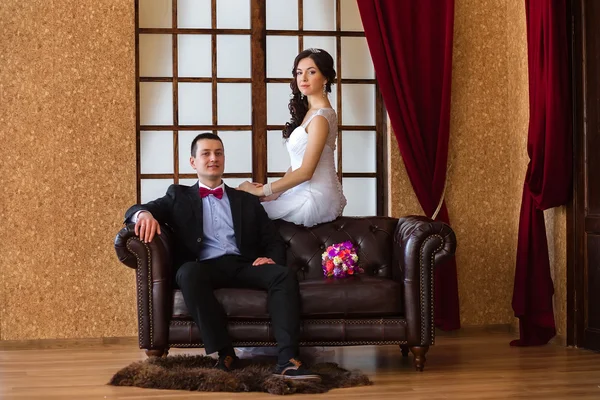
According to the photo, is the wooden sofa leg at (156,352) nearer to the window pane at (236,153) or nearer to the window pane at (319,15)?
the window pane at (236,153)

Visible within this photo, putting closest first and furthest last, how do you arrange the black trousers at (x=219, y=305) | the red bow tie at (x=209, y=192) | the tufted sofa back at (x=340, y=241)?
1. the black trousers at (x=219, y=305)
2. the red bow tie at (x=209, y=192)
3. the tufted sofa back at (x=340, y=241)

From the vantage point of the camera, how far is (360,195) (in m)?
5.63

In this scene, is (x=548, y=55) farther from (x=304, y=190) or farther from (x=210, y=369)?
(x=210, y=369)

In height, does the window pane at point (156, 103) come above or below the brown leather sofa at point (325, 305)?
above

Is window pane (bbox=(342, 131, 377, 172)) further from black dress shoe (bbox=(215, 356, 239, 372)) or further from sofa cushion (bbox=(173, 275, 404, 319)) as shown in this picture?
black dress shoe (bbox=(215, 356, 239, 372))

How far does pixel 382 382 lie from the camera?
391cm

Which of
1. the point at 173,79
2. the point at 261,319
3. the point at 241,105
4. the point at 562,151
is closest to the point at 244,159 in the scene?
the point at 241,105

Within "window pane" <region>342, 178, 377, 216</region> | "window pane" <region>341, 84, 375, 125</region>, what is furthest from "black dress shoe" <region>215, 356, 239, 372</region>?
"window pane" <region>341, 84, 375, 125</region>

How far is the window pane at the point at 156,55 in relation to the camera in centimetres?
539

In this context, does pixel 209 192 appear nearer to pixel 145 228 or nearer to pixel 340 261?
pixel 145 228

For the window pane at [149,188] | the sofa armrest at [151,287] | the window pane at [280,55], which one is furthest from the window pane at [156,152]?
the sofa armrest at [151,287]

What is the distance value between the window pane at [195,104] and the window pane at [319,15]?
0.79m

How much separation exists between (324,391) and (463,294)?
2.11 metres

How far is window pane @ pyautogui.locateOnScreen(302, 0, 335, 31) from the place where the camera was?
18.2 ft
